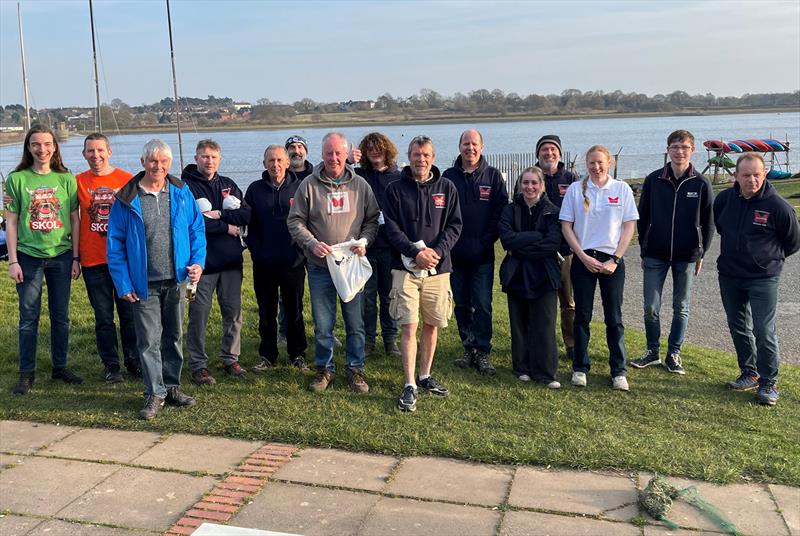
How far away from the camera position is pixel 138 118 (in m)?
44.1

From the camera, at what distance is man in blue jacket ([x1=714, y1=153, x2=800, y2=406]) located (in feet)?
17.5

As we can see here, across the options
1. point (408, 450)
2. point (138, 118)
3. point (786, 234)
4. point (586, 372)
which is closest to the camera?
point (408, 450)

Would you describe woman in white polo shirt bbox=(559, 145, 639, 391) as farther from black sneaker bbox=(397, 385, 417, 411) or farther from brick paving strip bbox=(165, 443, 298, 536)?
brick paving strip bbox=(165, 443, 298, 536)

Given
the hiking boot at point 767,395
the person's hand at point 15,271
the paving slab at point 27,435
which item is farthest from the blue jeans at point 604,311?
the person's hand at point 15,271

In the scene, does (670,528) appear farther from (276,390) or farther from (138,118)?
(138,118)

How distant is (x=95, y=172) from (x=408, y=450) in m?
3.14

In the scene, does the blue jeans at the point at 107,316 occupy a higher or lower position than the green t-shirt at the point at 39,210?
lower

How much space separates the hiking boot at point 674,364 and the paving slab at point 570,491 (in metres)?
2.15

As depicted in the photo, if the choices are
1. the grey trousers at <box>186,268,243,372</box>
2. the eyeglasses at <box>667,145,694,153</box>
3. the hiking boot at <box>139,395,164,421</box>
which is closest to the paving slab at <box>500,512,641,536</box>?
the hiking boot at <box>139,395,164,421</box>

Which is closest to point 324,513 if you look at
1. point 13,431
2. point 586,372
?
point 13,431

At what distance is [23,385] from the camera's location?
557cm

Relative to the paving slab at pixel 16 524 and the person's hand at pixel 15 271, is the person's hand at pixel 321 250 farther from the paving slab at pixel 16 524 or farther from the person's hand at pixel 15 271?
the paving slab at pixel 16 524

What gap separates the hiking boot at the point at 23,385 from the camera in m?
5.54

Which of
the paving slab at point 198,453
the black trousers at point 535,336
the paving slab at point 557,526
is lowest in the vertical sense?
the paving slab at point 557,526
